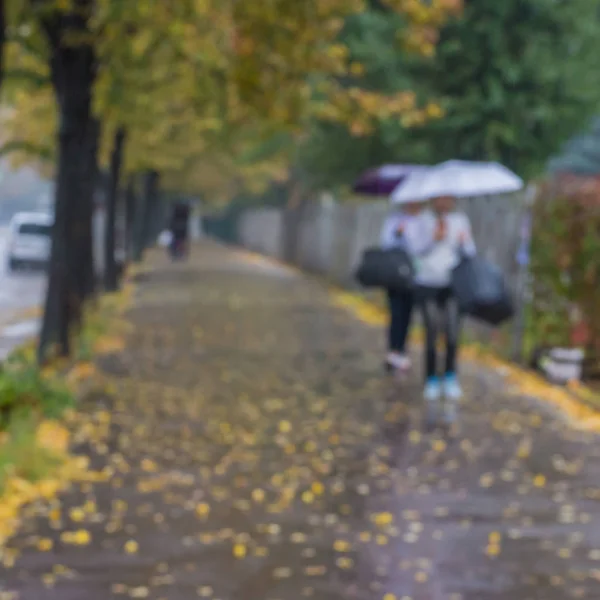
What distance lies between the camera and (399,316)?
11891 millimetres

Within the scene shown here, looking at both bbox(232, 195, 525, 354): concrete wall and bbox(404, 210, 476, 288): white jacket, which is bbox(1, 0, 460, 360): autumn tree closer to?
bbox(404, 210, 476, 288): white jacket

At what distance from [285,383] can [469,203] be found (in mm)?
6570

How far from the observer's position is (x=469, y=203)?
57.8 ft

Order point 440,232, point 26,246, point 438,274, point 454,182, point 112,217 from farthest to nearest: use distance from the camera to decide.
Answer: point 26,246
point 112,217
point 454,182
point 440,232
point 438,274

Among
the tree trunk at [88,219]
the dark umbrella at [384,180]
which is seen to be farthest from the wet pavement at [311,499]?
the dark umbrella at [384,180]

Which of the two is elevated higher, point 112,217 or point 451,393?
point 112,217

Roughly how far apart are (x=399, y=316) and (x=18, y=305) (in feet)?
44.9

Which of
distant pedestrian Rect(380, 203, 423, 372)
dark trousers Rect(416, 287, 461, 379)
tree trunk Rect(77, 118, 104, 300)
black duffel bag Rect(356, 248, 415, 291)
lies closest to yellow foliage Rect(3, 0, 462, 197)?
tree trunk Rect(77, 118, 104, 300)

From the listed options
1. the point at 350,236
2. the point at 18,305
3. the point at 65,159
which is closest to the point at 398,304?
the point at 65,159

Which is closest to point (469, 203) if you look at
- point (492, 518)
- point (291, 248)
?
point (492, 518)

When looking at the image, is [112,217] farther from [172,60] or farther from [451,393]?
[451,393]

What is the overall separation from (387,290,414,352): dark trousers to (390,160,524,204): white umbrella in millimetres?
871

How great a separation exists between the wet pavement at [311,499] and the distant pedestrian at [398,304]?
0.85 ft

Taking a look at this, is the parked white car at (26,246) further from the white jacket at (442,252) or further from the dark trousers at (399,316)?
the white jacket at (442,252)
